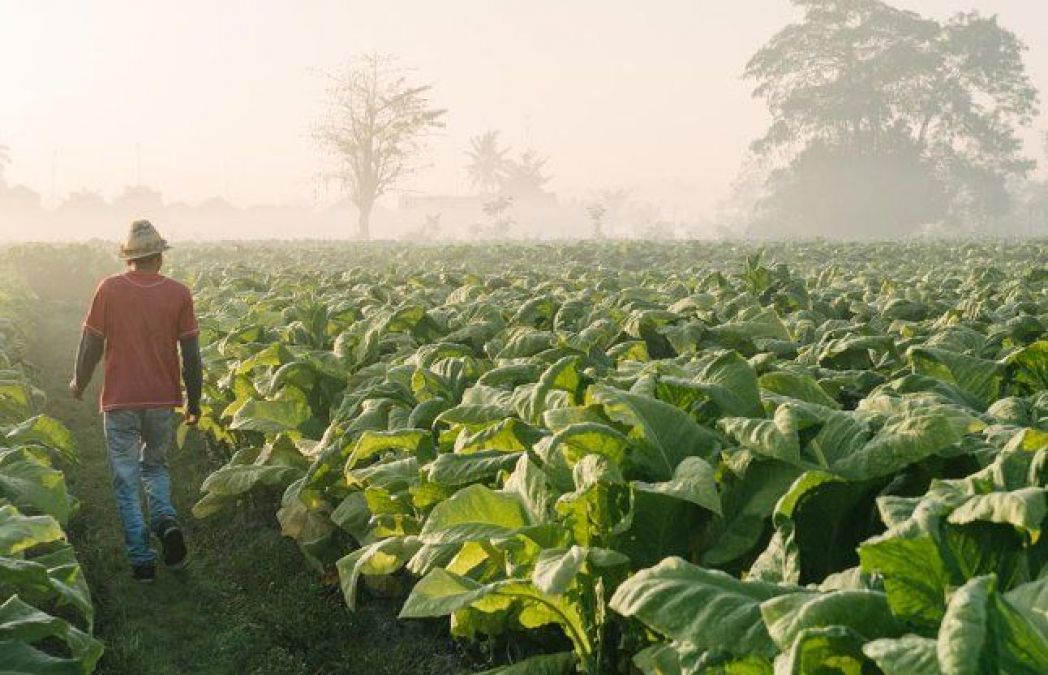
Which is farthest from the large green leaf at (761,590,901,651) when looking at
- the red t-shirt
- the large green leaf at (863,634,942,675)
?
the red t-shirt

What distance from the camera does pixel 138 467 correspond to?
6.37 metres

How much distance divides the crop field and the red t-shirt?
0.52 metres

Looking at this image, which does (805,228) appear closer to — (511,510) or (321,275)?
(321,275)

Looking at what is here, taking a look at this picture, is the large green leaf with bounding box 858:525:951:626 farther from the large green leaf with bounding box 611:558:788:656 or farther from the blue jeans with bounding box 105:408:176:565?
the blue jeans with bounding box 105:408:176:565

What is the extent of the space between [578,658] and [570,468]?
751mm

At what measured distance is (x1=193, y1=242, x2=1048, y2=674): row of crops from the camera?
7.44 feet

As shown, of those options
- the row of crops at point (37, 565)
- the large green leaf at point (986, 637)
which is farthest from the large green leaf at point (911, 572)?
the row of crops at point (37, 565)

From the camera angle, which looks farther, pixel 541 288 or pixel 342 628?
pixel 541 288

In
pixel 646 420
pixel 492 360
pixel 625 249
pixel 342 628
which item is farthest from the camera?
pixel 625 249

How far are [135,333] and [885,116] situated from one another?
2897 inches

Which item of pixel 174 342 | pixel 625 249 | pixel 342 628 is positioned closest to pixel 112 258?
pixel 625 249

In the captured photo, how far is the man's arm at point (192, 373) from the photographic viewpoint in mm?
6461

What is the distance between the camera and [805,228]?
69562 millimetres

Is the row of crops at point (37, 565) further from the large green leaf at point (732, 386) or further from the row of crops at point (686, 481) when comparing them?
the large green leaf at point (732, 386)
